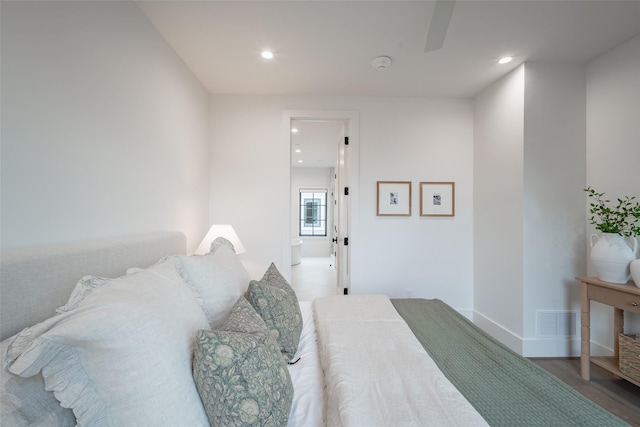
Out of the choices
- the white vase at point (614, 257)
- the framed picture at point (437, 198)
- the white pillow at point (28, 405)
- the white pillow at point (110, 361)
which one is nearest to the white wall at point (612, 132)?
the white vase at point (614, 257)

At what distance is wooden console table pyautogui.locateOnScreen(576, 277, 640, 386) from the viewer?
1.75 m

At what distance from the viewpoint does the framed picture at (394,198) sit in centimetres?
289

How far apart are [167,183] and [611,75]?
3.69m

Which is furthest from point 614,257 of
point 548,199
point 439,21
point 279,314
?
point 279,314

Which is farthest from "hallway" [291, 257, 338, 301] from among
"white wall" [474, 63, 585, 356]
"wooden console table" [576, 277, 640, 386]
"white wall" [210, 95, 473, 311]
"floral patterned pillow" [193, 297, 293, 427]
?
"floral patterned pillow" [193, 297, 293, 427]

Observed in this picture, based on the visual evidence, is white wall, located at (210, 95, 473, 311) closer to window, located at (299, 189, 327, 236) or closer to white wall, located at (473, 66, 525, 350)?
white wall, located at (473, 66, 525, 350)

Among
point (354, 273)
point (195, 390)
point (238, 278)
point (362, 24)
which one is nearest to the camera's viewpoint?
point (195, 390)

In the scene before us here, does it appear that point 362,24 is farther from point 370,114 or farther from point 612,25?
point 612,25

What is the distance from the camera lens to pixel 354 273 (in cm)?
286

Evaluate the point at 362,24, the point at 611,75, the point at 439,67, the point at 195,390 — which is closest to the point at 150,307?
the point at 195,390

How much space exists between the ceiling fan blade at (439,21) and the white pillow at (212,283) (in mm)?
1647

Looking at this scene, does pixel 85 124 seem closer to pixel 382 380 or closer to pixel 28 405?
pixel 28 405

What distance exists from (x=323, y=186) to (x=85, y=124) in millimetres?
6355

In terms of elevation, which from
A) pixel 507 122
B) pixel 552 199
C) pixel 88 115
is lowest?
pixel 552 199
